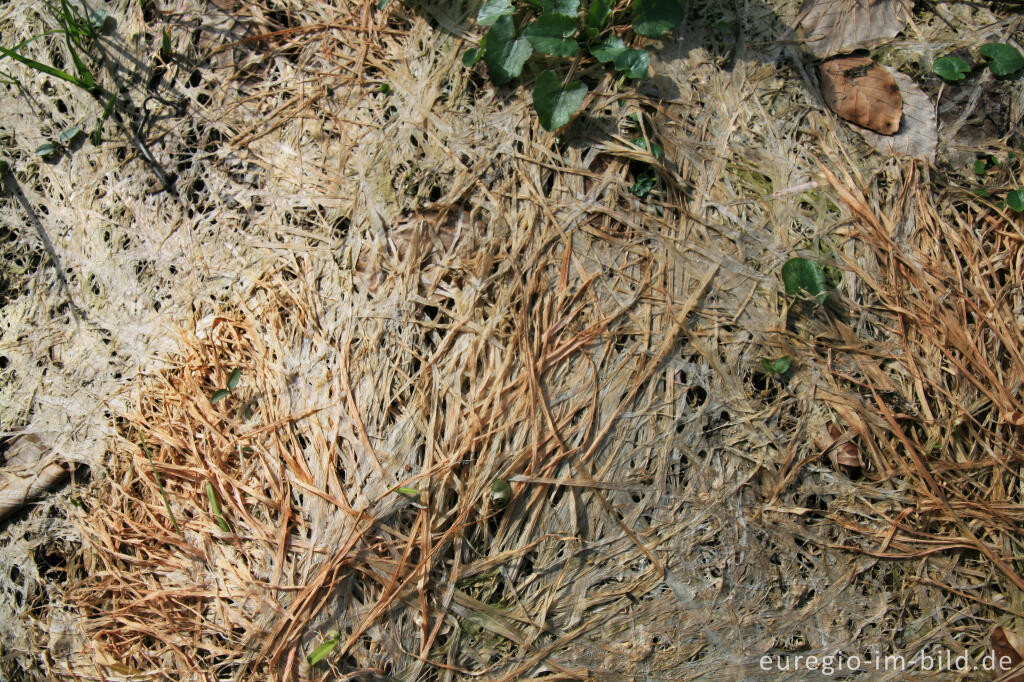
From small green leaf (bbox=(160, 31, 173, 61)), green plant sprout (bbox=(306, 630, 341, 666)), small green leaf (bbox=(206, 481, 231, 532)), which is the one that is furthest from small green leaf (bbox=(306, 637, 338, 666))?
small green leaf (bbox=(160, 31, 173, 61))

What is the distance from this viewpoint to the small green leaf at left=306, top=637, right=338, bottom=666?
1.72m

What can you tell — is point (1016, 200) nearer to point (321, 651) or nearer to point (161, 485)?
point (321, 651)

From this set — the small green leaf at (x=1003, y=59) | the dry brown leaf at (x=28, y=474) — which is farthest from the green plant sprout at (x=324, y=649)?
the small green leaf at (x=1003, y=59)

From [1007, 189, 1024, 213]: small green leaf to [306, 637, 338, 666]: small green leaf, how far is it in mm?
2399

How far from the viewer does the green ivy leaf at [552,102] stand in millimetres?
1935

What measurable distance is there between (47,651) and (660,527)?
76.2 inches

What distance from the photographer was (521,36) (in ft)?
6.51

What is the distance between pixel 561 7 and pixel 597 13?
0.36 feet

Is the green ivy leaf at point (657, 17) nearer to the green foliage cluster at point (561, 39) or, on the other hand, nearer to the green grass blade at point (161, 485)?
the green foliage cluster at point (561, 39)

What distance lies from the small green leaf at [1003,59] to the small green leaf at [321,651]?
8.83 feet

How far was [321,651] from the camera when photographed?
1.72 meters

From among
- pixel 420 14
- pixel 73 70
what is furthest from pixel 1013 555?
pixel 73 70

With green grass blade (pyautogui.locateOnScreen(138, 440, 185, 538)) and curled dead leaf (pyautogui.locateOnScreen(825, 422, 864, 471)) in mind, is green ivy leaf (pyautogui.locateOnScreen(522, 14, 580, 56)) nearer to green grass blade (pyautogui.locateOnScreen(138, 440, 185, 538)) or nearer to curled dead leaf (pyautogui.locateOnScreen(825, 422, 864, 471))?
curled dead leaf (pyautogui.locateOnScreen(825, 422, 864, 471))

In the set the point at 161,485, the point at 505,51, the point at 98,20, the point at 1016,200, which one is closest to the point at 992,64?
the point at 1016,200
